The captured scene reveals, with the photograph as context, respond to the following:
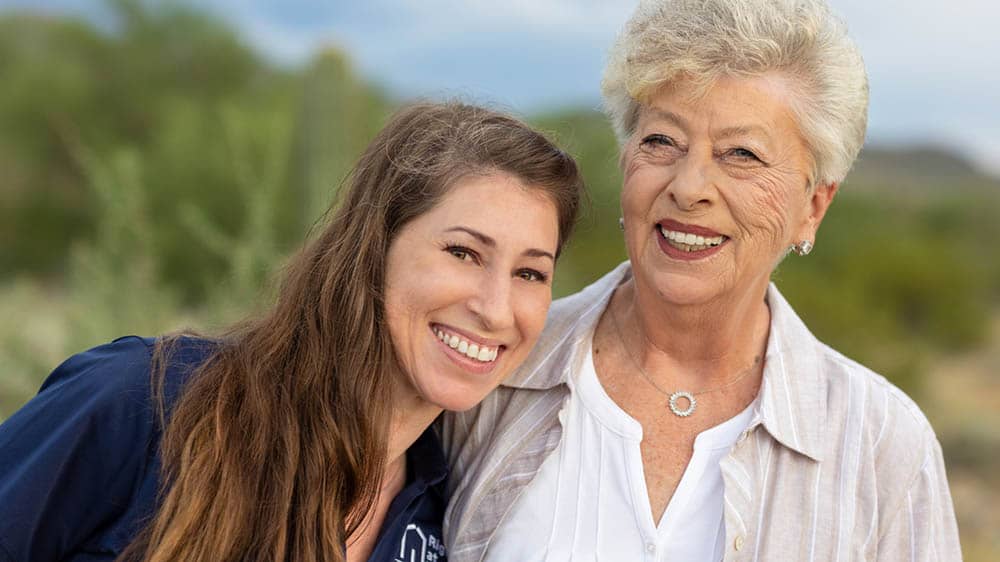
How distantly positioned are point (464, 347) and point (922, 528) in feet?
3.84

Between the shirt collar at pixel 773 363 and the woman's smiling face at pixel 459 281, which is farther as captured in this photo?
the shirt collar at pixel 773 363

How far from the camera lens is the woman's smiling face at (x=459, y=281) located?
249cm

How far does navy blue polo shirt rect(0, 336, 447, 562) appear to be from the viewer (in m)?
2.21

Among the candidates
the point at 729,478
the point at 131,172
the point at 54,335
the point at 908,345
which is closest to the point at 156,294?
the point at 131,172

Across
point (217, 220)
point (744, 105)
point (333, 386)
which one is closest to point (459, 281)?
point (333, 386)

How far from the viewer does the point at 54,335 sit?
812 cm

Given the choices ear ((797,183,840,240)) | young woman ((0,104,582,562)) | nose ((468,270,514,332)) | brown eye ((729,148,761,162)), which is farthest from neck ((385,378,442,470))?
ear ((797,183,840,240))

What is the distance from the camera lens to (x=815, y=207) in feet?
9.37

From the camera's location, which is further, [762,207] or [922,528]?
[762,207]

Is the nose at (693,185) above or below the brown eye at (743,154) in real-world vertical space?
below

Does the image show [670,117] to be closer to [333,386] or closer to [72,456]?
[333,386]

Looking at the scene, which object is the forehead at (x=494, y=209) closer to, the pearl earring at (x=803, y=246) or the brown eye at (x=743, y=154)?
the brown eye at (x=743, y=154)

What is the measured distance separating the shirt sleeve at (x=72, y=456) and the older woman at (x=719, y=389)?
0.89m

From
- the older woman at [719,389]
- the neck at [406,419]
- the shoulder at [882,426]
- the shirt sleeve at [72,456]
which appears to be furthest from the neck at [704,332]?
the shirt sleeve at [72,456]
